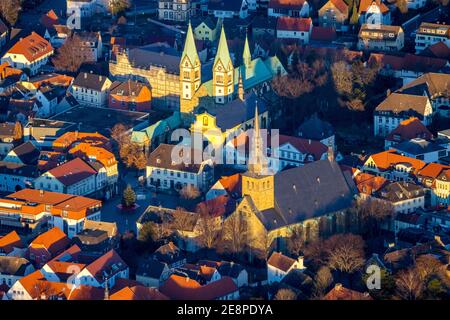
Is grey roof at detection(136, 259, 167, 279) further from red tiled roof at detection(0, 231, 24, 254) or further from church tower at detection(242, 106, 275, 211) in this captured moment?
red tiled roof at detection(0, 231, 24, 254)

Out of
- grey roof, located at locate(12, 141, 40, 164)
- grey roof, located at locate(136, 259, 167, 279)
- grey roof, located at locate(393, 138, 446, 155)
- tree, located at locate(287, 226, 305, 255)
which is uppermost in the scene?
grey roof, located at locate(393, 138, 446, 155)

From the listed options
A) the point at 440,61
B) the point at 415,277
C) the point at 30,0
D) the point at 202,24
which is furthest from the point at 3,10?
the point at 415,277

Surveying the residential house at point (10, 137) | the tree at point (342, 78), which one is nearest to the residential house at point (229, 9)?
the tree at point (342, 78)

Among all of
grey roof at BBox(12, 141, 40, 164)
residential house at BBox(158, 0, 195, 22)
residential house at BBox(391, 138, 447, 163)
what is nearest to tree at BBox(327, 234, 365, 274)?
residential house at BBox(391, 138, 447, 163)

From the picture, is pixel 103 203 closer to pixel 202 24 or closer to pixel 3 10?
pixel 202 24

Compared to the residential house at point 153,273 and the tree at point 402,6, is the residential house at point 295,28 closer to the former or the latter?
the tree at point 402,6

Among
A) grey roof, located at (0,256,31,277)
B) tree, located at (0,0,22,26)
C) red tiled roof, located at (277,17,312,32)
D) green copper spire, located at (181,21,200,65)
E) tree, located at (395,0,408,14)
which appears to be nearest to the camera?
grey roof, located at (0,256,31,277)
